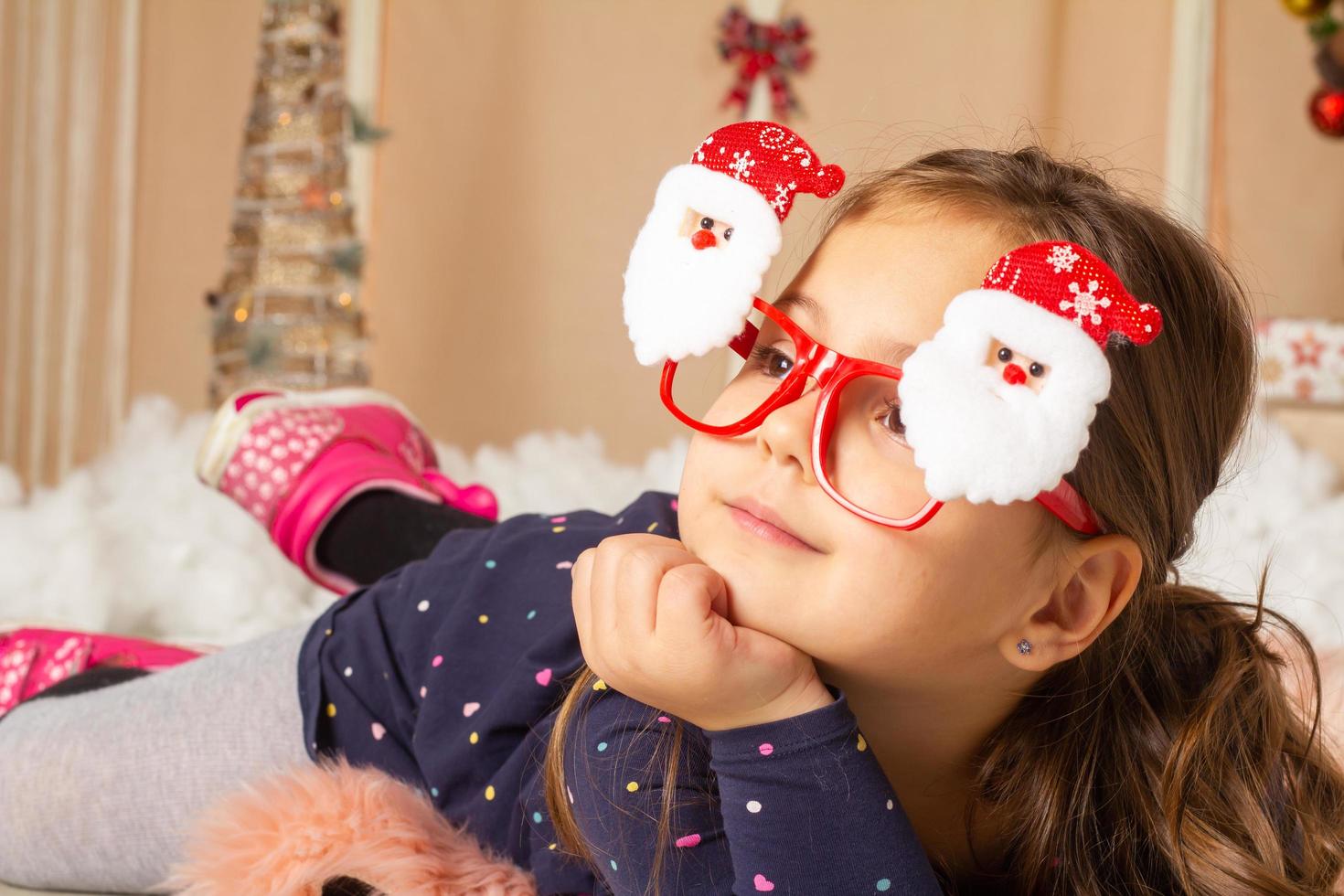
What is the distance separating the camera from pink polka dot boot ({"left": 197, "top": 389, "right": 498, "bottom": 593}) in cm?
145

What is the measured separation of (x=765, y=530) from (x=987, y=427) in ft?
0.46

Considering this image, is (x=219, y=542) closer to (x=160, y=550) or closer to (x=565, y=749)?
(x=160, y=550)

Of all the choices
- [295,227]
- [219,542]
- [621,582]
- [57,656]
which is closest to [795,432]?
[621,582]

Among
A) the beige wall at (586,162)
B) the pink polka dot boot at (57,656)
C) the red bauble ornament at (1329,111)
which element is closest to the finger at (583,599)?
the pink polka dot boot at (57,656)

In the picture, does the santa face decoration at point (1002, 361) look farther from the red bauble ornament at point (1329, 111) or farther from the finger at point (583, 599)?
the red bauble ornament at point (1329, 111)

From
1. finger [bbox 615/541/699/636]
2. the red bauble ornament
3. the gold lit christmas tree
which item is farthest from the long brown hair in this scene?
the red bauble ornament

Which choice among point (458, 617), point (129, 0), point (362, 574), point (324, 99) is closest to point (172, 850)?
point (458, 617)

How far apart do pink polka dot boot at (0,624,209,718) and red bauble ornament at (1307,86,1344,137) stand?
8.36ft

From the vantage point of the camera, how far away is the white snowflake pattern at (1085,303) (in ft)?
2.04

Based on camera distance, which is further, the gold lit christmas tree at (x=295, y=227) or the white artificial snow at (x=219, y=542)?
the gold lit christmas tree at (x=295, y=227)

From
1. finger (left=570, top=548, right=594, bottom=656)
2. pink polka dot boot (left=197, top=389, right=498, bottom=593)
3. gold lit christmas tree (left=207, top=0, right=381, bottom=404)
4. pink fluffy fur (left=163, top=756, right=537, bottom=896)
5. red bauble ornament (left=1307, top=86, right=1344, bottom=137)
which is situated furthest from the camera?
red bauble ornament (left=1307, top=86, right=1344, bottom=137)

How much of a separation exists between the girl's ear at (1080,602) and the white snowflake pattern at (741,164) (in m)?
0.30

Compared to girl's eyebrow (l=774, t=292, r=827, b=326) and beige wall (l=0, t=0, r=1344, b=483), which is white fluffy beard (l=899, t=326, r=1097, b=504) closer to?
girl's eyebrow (l=774, t=292, r=827, b=326)

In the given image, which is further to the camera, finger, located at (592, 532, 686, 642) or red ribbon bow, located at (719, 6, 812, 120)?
red ribbon bow, located at (719, 6, 812, 120)
